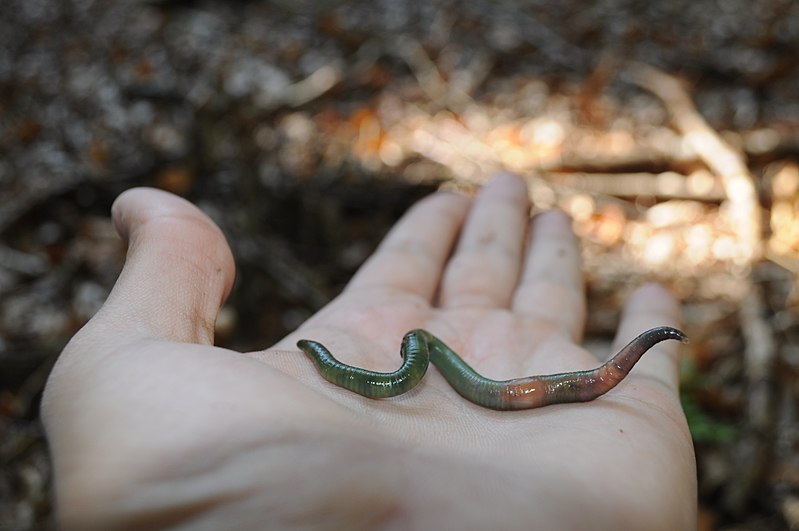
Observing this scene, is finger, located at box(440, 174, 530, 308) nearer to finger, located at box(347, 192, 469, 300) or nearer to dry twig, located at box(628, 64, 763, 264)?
finger, located at box(347, 192, 469, 300)

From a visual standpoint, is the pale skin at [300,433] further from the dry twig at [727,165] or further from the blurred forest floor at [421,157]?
the dry twig at [727,165]

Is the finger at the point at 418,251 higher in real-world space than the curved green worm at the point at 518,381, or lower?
lower

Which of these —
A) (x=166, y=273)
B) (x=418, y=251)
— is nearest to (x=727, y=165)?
(x=418, y=251)

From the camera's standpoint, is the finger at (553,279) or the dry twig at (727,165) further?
the dry twig at (727,165)

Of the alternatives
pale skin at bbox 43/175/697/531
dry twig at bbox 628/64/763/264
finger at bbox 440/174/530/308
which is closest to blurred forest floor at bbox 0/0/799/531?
dry twig at bbox 628/64/763/264

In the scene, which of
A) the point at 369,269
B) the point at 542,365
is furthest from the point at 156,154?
the point at 542,365

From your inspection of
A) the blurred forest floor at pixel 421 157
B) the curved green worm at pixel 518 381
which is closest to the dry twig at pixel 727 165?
the blurred forest floor at pixel 421 157
